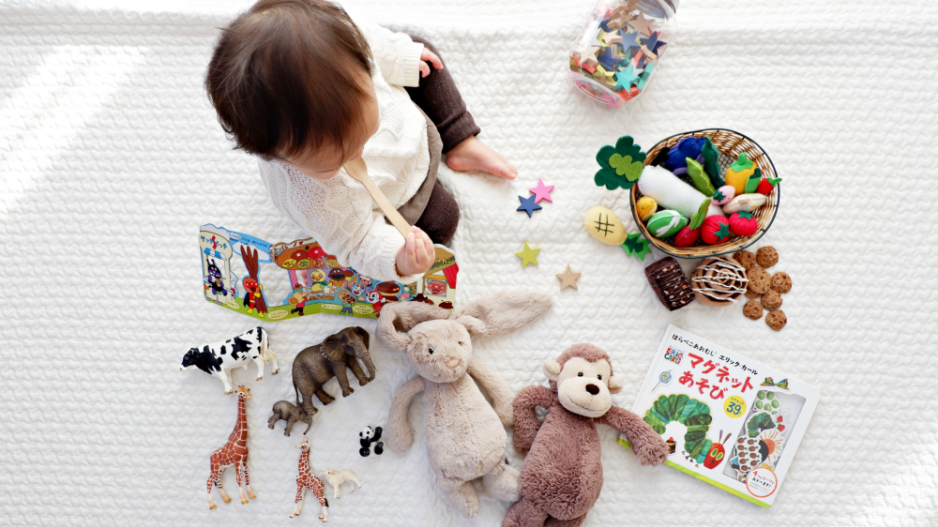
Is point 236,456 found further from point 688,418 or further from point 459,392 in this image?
point 688,418

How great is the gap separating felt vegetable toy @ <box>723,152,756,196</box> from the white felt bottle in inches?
2.0

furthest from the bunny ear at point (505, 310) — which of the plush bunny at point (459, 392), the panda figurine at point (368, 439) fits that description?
the panda figurine at point (368, 439)

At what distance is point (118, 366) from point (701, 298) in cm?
95

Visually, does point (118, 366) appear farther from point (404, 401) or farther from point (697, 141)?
point (697, 141)

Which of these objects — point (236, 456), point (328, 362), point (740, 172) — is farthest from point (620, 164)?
point (236, 456)

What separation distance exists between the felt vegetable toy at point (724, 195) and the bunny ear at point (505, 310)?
1.00 ft

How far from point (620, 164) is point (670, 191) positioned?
98 millimetres

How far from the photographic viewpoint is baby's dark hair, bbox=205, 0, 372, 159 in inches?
22.3

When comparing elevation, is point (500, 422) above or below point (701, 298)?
below

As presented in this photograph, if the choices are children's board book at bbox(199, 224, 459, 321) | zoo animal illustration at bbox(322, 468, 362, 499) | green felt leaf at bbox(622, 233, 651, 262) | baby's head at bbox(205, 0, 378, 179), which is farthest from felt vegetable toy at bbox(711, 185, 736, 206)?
zoo animal illustration at bbox(322, 468, 362, 499)

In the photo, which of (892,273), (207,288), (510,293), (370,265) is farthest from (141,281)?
(892,273)

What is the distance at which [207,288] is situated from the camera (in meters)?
0.96

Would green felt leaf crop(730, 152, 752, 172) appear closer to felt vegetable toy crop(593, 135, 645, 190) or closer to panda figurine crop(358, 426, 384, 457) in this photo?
felt vegetable toy crop(593, 135, 645, 190)

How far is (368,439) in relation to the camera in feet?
3.05
